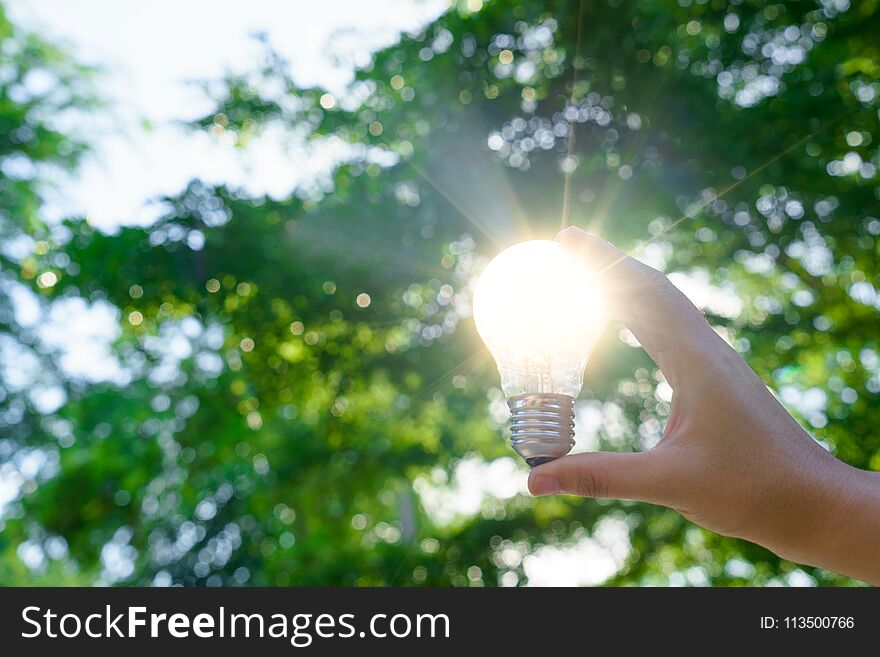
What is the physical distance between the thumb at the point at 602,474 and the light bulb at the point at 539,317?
4.2 inches

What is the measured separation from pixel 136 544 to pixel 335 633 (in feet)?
27.8

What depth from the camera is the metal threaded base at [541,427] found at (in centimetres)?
129

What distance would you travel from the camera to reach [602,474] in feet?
4.23

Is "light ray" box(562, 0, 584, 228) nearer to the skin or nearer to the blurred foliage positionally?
the blurred foliage

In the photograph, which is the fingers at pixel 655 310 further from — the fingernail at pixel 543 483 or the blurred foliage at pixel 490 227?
the blurred foliage at pixel 490 227

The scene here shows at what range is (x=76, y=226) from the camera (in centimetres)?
653

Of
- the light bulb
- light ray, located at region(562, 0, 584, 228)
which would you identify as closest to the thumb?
the light bulb

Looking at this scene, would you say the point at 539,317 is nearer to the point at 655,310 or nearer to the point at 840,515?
the point at 655,310

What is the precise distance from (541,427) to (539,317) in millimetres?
317

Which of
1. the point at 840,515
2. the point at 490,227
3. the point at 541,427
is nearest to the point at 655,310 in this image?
the point at 541,427

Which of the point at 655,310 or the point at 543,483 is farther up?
the point at 655,310

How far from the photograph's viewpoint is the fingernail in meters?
1.28

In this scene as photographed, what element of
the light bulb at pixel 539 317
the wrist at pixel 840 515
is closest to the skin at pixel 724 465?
the wrist at pixel 840 515

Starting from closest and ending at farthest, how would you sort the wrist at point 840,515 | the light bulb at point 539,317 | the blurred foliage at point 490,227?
the wrist at point 840,515, the light bulb at point 539,317, the blurred foliage at point 490,227
